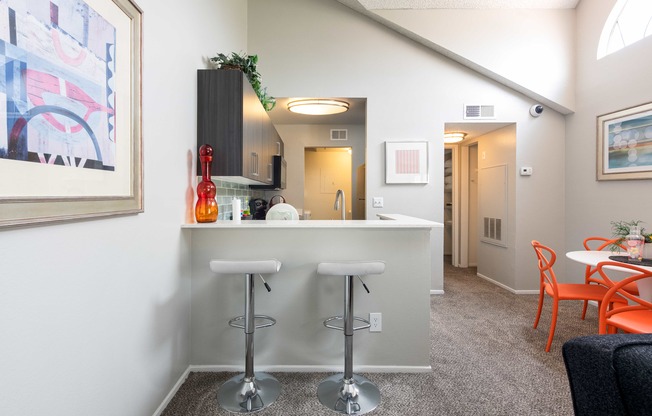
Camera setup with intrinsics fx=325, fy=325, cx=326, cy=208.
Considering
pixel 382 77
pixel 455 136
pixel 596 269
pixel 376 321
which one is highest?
pixel 382 77

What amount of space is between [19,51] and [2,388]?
3.05 feet

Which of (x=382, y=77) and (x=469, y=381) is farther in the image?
(x=382, y=77)

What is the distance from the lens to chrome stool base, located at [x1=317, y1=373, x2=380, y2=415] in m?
1.82

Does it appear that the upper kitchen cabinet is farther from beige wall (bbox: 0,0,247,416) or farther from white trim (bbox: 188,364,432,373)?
white trim (bbox: 188,364,432,373)

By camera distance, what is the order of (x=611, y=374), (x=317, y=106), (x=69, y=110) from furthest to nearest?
(x=317, y=106) → (x=69, y=110) → (x=611, y=374)

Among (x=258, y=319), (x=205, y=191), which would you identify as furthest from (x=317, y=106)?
(x=258, y=319)

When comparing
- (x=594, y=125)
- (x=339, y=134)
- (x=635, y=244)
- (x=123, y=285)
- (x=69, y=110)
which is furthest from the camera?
(x=339, y=134)

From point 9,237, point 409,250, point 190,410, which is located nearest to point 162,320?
point 190,410

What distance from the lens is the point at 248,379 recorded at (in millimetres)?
1938

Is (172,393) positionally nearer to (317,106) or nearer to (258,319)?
(258,319)

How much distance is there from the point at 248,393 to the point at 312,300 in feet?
2.16

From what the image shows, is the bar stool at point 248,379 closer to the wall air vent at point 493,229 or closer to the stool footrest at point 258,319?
the stool footrest at point 258,319

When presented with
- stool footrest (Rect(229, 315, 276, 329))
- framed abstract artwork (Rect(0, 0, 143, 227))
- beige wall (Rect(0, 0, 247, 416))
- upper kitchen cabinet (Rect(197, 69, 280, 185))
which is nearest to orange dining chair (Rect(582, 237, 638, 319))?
stool footrest (Rect(229, 315, 276, 329))

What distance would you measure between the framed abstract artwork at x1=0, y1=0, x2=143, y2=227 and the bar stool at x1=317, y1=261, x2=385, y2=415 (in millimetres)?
1092
